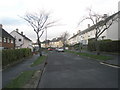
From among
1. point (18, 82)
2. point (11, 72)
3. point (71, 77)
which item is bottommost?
point (11, 72)

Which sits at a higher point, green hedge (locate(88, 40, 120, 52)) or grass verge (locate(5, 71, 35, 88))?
green hedge (locate(88, 40, 120, 52))

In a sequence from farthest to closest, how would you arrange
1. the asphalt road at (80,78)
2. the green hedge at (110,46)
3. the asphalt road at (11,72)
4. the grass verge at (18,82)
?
1. the green hedge at (110,46)
2. the asphalt road at (11,72)
3. the asphalt road at (80,78)
4. the grass verge at (18,82)

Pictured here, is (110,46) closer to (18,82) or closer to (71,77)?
(71,77)

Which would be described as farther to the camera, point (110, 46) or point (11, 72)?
point (110, 46)

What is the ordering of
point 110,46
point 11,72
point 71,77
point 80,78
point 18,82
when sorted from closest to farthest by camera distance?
1. point 18,82
2. point 80,78
3. point 71,77
4. point 11,72
5. point 110,46

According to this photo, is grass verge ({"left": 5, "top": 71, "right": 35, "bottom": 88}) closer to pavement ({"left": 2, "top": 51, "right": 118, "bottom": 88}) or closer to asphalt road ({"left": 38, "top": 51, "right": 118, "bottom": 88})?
pavement ({"left": 2, "top": 51, "right": 118, "bottom": 88})

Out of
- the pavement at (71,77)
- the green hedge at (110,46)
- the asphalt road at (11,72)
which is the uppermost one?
the green hedge at (110,46)

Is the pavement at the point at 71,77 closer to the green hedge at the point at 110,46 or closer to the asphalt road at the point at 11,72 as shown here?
the asphalt road at the point at 11,72

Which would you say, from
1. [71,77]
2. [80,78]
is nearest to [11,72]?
[71,77]

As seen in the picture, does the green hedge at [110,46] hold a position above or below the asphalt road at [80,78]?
above

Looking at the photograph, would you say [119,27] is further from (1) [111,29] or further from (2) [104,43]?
(2) [104,43]

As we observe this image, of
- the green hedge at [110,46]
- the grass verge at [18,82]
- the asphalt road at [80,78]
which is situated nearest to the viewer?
the grass verge at [18,82]

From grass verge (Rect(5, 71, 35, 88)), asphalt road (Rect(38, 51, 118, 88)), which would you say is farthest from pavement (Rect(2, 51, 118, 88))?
grass verge (Rect(5, 71, 35, 88))

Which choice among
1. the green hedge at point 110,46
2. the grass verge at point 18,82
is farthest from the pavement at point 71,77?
the green hedge at point 110,46
